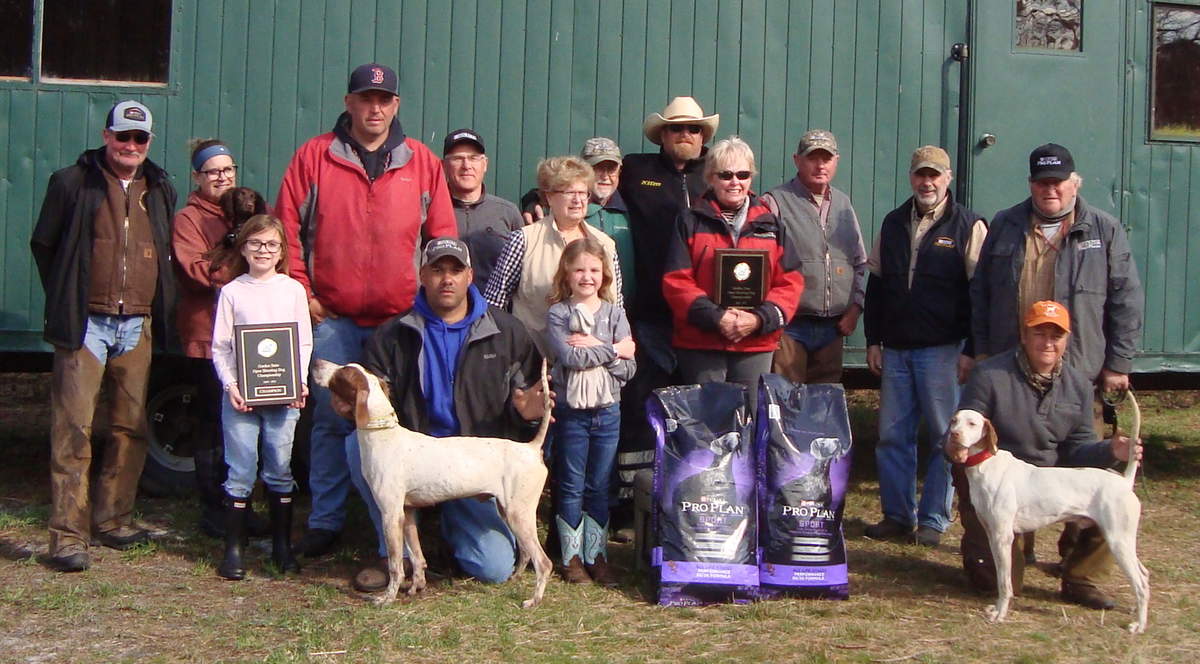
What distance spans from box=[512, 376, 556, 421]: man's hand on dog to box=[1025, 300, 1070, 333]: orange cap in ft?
5.82

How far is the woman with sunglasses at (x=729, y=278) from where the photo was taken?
4.62 metres

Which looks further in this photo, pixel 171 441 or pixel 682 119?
pixel 171 441

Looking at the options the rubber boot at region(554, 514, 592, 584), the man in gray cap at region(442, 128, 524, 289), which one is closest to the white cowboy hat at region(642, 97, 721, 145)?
the man in gray cap at region(442, 128, 524, 289)

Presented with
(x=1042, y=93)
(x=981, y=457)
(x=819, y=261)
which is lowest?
(x=981, y=457)

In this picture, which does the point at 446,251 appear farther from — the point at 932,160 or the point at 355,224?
the point at 932,160

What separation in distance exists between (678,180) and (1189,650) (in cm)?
270

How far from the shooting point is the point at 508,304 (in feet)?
16.0

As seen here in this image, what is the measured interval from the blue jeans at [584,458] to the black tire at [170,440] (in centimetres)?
237

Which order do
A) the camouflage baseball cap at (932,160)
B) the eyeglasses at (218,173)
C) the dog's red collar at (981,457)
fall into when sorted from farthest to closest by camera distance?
the camouflage baseball cap at (932,160), the eyeglasses at (218,173), the dog's red collar at (981,457)

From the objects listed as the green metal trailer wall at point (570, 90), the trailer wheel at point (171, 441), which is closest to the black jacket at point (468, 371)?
the green metal trailer wall at point (570, 90)

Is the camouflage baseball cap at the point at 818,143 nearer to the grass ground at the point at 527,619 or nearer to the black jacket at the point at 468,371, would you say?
the black jacket at the point at 468,371

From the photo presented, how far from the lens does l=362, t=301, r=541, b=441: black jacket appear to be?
14.4 feet

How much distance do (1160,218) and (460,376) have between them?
381 centimetres

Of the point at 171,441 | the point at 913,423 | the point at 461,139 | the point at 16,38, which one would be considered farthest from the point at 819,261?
the point at 16,38
